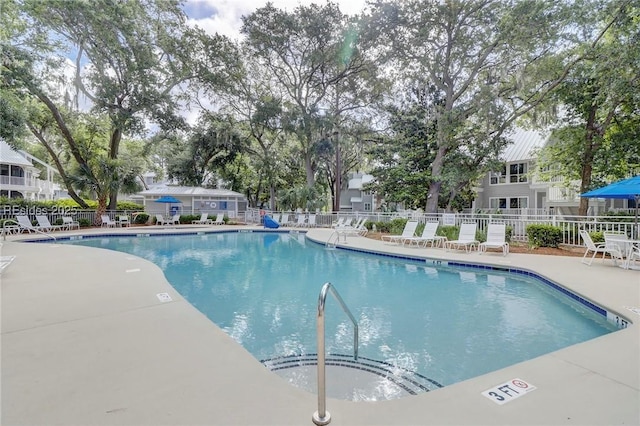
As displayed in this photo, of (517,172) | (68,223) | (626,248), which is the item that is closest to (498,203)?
(517,172)

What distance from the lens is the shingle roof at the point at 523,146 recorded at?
1944 centimetres

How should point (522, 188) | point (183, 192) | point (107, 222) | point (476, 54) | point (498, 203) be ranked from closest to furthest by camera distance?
1. point (476, 54)
2. point (107, 222)
3. point (522, 188)
4. point (498, 203)
5. point (183, 192)

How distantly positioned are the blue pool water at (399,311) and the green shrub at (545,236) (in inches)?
128

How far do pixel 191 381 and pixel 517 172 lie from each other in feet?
72.2

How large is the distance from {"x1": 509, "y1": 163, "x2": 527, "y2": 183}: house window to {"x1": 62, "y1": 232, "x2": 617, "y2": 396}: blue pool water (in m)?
14.7

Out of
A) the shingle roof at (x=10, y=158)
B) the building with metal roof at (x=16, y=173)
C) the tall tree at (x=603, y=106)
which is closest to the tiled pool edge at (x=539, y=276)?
the tall tree at (x=603, y=106)

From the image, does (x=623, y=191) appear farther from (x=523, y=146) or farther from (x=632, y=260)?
(x=523, y=146)

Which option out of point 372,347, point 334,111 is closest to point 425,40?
point 334,111

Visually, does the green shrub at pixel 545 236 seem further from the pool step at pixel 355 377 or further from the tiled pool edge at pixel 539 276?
the pool step at pixel 355 377

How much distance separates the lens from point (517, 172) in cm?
1981

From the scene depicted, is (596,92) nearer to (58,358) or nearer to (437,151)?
(437,151)

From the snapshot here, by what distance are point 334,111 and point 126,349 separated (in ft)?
63.9

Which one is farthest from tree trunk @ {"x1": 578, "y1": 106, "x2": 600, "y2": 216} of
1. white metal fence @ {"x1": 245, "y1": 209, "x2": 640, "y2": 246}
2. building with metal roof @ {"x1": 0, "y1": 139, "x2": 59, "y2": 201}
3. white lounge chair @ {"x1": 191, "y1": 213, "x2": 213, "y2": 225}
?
building with metal roof @ {"x1": 0, "y1": 139, "x2": 59, "y2": 201}

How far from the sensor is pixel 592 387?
2.28m
